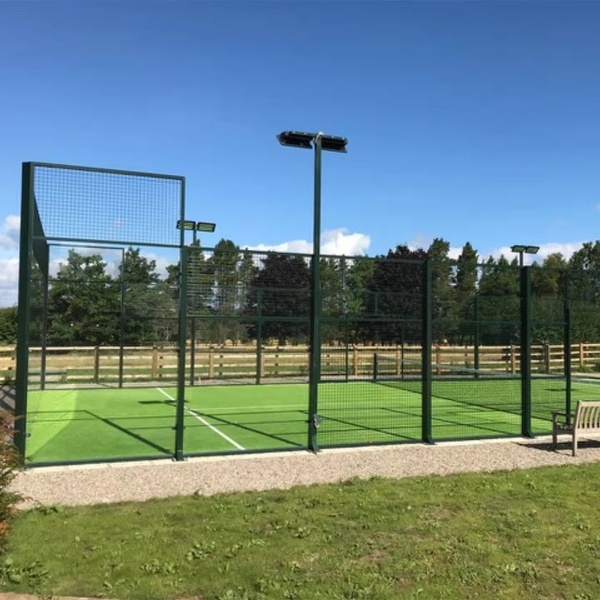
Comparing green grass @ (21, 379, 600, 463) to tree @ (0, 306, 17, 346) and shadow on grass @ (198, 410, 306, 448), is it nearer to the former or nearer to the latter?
shadow on grass @ (198, 410, 306, 448)

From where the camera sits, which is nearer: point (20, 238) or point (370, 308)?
point (20, 238)

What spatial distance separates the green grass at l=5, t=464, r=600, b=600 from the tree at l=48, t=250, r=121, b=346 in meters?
6.33

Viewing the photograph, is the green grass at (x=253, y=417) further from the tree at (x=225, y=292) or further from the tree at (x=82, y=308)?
the tree at (x=225, y=292)

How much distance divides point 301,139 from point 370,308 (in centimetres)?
1015

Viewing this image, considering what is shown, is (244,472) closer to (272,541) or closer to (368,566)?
(272,541)

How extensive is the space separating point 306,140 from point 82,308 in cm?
576

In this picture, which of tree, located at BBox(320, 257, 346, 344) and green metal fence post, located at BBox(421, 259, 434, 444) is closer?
green metal fence post, located at BBox(421, 259, 434, 444)

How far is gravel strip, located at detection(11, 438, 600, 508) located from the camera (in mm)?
6340

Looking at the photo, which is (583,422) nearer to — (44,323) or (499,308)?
(44,323)

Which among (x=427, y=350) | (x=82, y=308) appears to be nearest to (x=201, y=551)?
(x=427, y=350)

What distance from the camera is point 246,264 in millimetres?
13602

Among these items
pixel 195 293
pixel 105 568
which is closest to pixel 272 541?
pixel 105 568

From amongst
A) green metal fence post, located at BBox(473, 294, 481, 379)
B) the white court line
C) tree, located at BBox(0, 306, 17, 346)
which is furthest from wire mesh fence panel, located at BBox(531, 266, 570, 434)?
tree, located at BBox(0, 306, 17, 346)

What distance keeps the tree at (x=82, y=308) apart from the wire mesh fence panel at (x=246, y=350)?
61.6 inches
